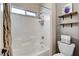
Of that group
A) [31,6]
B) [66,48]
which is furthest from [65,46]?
[31,6]

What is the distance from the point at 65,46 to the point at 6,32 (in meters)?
0.60

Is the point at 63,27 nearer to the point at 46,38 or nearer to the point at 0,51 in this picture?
the point at 46,38

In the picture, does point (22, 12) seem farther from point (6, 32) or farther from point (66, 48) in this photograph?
point (66, 48)

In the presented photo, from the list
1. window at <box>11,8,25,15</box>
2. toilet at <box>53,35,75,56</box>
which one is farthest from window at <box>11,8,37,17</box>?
toilet at <box>53,35,75,56</box>

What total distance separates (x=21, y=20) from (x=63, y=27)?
16.7 inches

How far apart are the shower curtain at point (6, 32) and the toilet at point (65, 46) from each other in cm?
49

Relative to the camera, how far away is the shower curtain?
1.24 meters

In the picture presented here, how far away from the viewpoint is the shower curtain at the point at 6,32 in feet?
4.06

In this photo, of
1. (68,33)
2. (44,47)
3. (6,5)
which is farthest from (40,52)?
(6,5)

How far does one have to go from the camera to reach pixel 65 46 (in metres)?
1.25

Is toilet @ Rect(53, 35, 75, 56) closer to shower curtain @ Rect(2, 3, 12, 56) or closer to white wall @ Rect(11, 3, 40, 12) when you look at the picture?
white wall @ Rect(11, 3, 40, 12)

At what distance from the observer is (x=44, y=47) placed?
1281 mm

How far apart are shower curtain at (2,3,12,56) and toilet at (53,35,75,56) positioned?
0.49 meters

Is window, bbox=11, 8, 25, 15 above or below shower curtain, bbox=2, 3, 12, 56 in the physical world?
above
